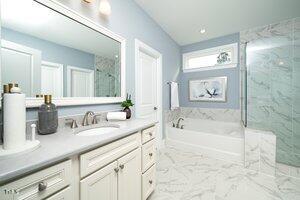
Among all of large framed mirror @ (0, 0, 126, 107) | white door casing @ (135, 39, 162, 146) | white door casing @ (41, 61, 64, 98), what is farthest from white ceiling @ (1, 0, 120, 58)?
white door casing @ (135, 39, 162, 146)

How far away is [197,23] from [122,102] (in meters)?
2.20

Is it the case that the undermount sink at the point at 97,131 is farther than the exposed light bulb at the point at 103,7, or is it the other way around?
the exposed light bulb at the point at 103,7

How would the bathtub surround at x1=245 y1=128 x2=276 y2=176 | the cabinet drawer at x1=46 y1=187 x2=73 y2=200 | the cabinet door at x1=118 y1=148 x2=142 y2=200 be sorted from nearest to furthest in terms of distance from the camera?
the cabinet drawer at x1=46 y1=187 x2=73 y2=200 → the cabinet door at x1=118 y1=148 x2=142 y2=200 → the bathtub surround at x1=245 y1=128 x2=276 y2=176

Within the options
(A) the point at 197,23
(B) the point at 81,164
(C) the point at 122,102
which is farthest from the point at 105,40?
(A) the point at 197,23

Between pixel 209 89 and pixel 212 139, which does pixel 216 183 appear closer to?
pixel 212 139

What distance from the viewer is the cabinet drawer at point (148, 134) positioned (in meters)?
1.44

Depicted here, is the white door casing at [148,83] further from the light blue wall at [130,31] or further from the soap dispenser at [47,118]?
the soap dispenser at [47,118]

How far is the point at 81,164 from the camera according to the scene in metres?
0.82

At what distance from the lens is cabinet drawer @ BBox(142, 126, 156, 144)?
1438 mm

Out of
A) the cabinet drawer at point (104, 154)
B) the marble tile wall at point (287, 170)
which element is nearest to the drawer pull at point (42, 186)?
the cabinet drawer at point (104, 154)

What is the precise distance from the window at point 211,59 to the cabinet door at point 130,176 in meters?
2.97

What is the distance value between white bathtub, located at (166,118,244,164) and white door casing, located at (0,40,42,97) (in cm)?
257

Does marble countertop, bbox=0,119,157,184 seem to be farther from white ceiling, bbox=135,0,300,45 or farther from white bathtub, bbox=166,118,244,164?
white ceiling, bbox=135,0,300,45

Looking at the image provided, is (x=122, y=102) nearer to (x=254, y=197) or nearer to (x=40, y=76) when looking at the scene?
(x=40, y=76)
